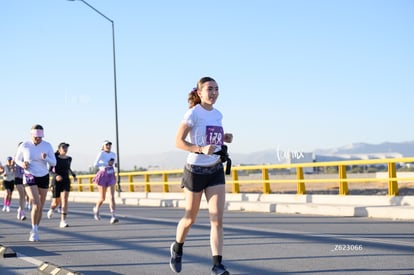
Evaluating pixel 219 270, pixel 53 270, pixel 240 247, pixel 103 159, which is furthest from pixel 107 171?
pixel 219 270

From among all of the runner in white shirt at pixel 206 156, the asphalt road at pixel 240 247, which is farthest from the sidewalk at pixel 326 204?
the runner in white shirt at pixel 206 156

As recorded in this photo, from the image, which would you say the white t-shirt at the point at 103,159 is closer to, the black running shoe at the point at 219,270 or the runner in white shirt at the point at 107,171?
the runner in white shirt at the point at 107,171

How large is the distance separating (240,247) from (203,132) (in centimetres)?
337

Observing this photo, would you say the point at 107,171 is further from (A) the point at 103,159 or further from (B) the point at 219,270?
(B) the point at 219,270

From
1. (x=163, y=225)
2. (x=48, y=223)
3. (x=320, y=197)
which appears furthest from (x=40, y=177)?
(x=320, y=197)

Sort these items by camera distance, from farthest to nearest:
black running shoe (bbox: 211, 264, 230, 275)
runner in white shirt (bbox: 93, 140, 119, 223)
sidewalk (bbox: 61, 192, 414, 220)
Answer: runner in white shirt (bbox: 93, 140, 119, 223) → sidewalk (bbox: 61, 192, 414, 220) → black running shoe (bbox: 211, 264, 230, 275)

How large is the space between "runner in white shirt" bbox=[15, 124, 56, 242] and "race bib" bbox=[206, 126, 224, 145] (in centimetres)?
523

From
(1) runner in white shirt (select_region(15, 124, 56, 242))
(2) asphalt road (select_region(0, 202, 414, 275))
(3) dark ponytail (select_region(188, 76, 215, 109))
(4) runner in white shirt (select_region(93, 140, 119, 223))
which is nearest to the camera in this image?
(3) dark ponytail (select_region(188, 76, 215, 109))

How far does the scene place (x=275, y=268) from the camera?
7.29 m

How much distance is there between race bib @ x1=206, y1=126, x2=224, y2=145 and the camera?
254 inches

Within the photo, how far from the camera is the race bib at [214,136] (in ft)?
21.2

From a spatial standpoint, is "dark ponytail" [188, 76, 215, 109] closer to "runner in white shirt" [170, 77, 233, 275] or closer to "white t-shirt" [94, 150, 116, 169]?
"runner in white shirt" [170, 77, 233, 275]

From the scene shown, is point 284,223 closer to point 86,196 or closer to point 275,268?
point 275,268

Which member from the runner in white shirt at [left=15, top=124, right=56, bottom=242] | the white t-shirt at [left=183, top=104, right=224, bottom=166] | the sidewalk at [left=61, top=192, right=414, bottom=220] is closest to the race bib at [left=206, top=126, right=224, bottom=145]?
the white t-shirt at [left=183, top=104, right=224, bottom=166]
